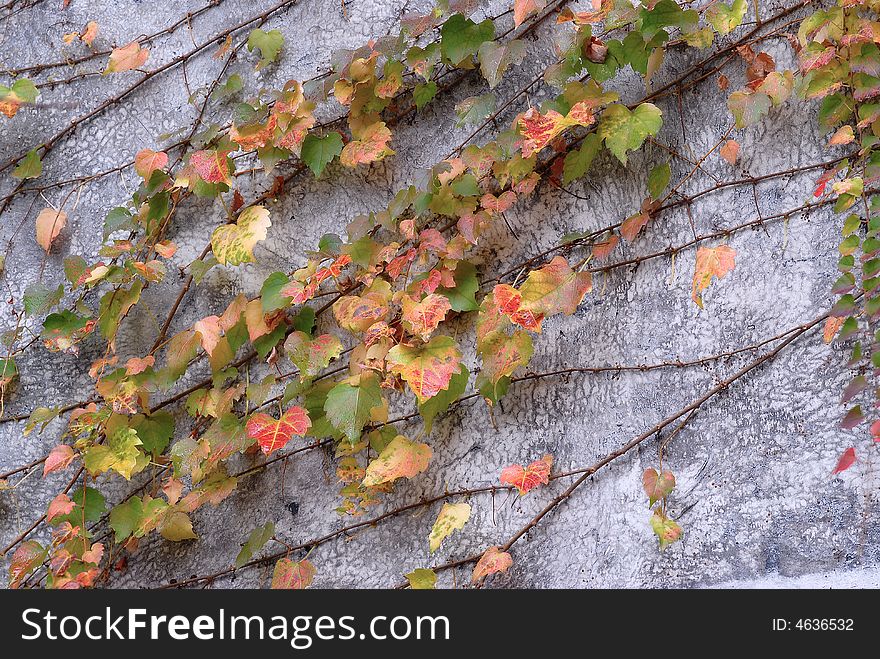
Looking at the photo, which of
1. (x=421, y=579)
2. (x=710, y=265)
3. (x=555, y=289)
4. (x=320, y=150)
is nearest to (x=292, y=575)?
(x=421, y=579)

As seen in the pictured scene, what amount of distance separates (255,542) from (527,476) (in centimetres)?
58

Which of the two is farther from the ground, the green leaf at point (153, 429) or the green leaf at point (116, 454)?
the green leaf at point (153, 429)

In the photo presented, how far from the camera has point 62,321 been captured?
1874 millimetres

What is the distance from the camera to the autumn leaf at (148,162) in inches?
70.9

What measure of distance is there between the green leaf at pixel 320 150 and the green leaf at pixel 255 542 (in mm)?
751

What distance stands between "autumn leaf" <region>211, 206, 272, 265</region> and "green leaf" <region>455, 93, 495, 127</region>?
1.48 ft

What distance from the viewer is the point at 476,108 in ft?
5.48

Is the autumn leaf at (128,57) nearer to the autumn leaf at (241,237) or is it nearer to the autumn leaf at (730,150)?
the autumn leaf at (241,237)

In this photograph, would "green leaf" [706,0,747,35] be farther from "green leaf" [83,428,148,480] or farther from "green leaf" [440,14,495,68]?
"green leaf" [83,428,148,480]

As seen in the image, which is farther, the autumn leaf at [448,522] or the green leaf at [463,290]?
the green leaf at [463,290]

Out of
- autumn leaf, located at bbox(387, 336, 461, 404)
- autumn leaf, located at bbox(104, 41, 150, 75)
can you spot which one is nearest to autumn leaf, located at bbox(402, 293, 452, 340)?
autumn leaf, located at bbox(387, 336, 461, 404)

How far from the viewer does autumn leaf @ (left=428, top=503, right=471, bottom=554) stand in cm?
155

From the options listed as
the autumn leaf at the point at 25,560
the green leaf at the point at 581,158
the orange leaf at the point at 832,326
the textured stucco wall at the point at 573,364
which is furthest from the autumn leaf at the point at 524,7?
the autumn leaf at the point at 25,560

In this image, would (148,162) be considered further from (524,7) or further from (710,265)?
(710,265)
